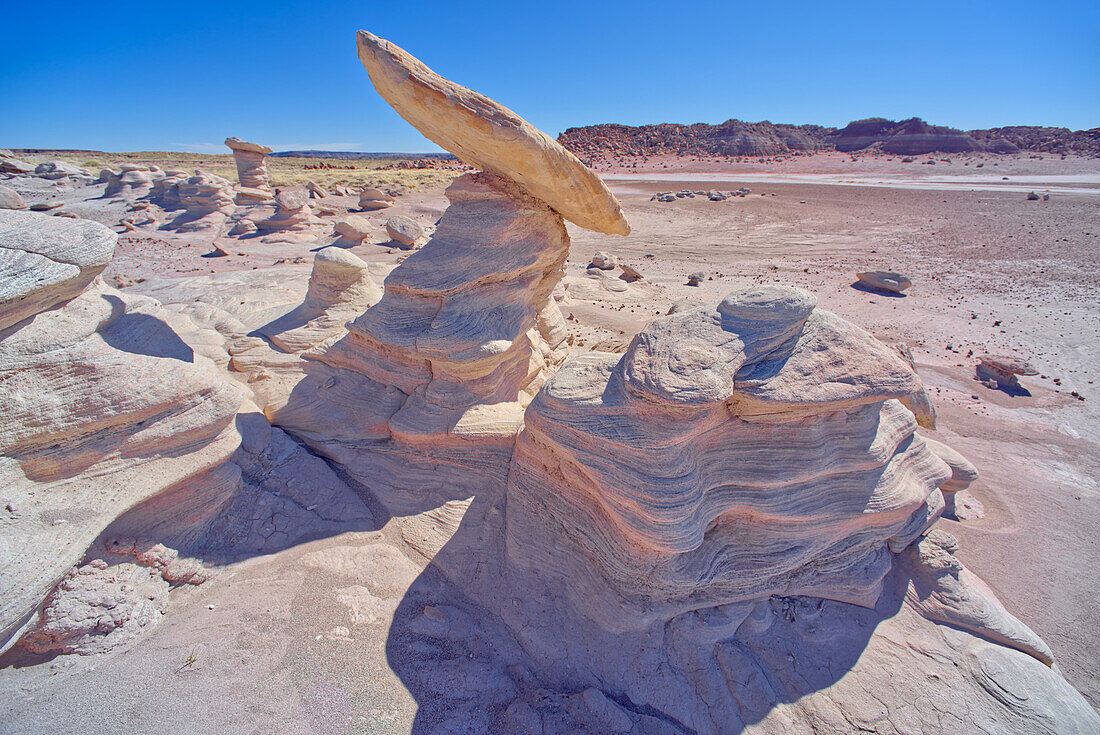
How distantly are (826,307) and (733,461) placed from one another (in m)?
9.34

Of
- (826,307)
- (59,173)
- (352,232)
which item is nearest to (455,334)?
(826,307)

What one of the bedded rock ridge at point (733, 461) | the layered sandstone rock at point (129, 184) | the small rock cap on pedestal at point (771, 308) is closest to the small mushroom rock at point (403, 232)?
the bedded rock ridge at point (733, 461)

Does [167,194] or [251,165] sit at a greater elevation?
[251,165]

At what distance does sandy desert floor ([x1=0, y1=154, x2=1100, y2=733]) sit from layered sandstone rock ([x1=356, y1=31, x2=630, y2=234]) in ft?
12.3

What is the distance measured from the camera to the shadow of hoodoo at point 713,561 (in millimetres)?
3309

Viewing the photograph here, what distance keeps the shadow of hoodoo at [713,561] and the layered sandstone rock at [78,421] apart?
1937 mm

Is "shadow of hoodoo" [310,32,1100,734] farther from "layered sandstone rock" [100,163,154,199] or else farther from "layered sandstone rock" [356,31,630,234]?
"layered sandstone rock" [100,163,154,199]

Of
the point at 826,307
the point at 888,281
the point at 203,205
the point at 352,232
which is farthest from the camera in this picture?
the point at 203,205

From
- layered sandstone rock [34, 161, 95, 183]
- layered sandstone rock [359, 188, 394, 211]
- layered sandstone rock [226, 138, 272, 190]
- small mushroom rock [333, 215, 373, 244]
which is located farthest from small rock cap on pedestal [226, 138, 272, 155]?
layered sandstone rock [34, 161, 95, 183]

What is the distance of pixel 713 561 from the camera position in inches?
148

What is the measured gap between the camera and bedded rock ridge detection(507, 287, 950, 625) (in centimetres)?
346

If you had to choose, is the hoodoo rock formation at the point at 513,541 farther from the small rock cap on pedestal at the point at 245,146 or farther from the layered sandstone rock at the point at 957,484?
the small rock cap on pedestal at the point at 245,146

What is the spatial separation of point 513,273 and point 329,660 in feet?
13.5

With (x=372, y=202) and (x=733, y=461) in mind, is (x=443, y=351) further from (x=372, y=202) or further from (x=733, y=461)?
(x=372, y=202)
